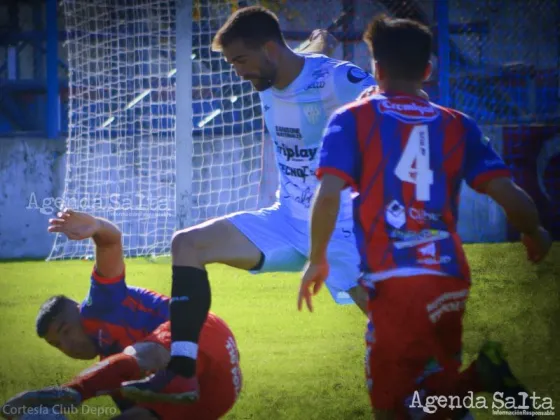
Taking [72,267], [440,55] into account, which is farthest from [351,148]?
[440,55]

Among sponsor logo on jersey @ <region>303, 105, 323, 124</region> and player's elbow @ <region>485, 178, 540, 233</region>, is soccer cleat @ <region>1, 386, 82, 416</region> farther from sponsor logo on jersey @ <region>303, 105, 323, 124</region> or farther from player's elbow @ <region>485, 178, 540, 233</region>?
sponsor logo on jersey @ <region>303, 105, 323, 124</region>

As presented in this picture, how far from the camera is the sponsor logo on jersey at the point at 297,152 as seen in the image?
5516 millimetres

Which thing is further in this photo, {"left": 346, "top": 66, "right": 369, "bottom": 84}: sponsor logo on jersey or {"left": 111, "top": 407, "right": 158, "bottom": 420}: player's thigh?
{"left": 346, "top": 66, "right": 369, "bottom": 84}: sponsor logo on jersey

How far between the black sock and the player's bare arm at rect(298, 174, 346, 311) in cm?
68

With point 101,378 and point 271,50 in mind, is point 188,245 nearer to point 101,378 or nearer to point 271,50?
point 101,378

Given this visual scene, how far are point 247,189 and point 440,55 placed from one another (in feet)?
10.3

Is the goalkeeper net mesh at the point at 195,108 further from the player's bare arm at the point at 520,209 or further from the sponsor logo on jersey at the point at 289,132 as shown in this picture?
the player's bare arm at the point at 520,209

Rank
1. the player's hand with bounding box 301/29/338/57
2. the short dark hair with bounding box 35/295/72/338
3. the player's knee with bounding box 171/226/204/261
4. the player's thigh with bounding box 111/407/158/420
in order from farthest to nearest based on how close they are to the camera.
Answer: the player's hand with bounding box 301/29/338/57
the player's knee with bounding box 171/226/204/261
the short dark hair with bounding box 35/295/72/338
the player's thigh with bounding box 111/407/158/420

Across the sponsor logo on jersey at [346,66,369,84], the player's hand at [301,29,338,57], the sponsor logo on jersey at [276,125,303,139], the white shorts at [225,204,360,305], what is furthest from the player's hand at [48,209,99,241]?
the player's hand at [301,29,338,57]

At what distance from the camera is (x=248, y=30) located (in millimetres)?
5414

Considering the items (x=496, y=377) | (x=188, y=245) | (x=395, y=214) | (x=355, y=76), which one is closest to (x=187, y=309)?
(x=188, y=245)

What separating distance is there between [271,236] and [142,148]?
325 inches

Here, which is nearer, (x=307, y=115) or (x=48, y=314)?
(x=48, y=314)

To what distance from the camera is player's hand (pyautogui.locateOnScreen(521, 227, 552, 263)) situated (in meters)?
3.91
